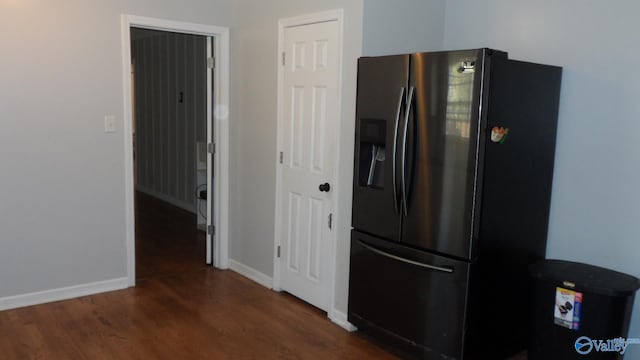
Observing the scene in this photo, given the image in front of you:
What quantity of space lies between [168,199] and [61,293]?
3691 mm

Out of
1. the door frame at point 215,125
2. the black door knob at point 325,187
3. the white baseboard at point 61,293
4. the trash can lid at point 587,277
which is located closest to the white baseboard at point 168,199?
the door frame at point 215,125

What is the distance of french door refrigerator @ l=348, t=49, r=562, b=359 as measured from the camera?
8.80ft

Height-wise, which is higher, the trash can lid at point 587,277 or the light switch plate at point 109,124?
the light switch plate at point 109,124

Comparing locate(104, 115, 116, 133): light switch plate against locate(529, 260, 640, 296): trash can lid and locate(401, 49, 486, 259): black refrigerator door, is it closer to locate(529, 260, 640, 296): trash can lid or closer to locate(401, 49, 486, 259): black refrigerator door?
locate(401, 49, 486, 259): black refrigerator door

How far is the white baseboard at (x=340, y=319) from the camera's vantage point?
353 cm

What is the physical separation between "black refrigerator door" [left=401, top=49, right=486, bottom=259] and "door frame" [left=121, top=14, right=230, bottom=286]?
7.08ft

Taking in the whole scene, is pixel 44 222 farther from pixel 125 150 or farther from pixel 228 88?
pixel 228 88

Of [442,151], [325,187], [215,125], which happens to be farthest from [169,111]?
[442,151]

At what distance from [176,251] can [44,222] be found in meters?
1.60

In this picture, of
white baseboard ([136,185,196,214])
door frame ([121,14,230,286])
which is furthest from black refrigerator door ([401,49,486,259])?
white baseboard ([136,185,196,214])

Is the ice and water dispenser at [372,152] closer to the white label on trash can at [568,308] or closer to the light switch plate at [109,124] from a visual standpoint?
the white label on trash can at [568,308]

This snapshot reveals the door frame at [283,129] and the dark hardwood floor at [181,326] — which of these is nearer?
the dark hardwood floor at [181,326]

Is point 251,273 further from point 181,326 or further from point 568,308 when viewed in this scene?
point 568,308

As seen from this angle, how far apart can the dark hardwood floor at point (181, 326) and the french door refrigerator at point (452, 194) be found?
0.50 metres
